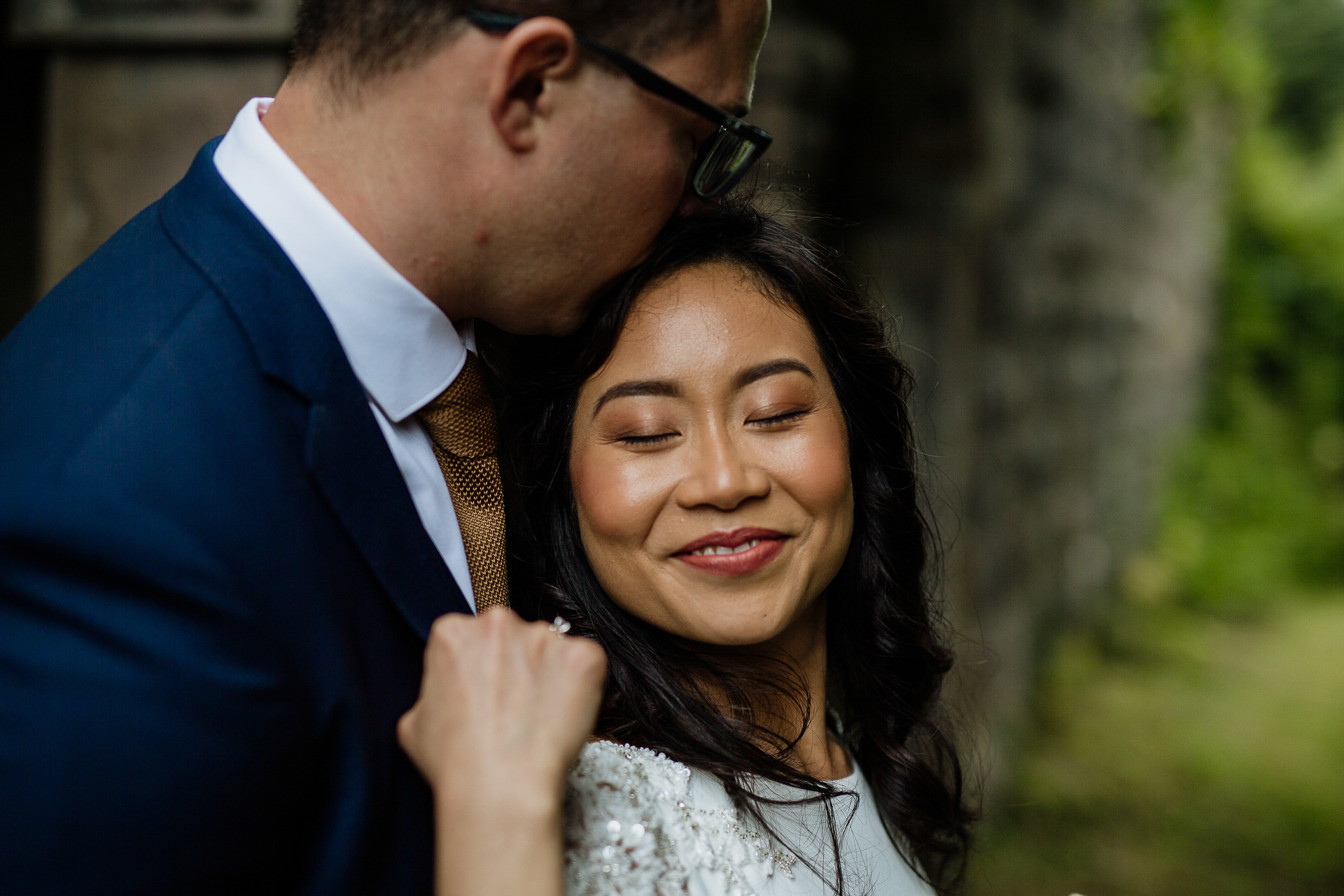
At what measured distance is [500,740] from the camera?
4.09 feet

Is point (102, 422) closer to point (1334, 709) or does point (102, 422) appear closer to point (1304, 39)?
point (1334, 709)

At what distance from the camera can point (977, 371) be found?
4844 millimetres

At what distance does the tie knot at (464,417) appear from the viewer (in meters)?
1.60

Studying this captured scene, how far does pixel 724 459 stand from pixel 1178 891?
4419 mm

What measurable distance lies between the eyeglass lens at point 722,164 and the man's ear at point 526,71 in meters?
0.27

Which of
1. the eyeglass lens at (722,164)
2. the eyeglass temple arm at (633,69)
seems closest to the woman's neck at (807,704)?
the eyeglass lens at (722,164)

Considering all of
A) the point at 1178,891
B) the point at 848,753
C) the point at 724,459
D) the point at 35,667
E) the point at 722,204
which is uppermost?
the point at 722,204

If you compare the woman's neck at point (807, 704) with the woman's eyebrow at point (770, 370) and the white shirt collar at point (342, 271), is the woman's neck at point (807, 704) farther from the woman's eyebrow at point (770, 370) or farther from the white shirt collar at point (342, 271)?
the white shirt collar at point (342, 271)

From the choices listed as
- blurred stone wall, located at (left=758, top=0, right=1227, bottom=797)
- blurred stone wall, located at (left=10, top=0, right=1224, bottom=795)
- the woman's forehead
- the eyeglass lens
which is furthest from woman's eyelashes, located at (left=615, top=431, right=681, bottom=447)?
blurred stone wall, located at (left=758, top=0, right=1227, bottom=797)

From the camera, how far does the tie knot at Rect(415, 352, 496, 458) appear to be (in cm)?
160

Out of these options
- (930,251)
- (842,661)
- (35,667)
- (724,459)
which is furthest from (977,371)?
(35,667)

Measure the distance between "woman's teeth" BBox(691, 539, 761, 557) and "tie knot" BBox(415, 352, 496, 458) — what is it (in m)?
0.36

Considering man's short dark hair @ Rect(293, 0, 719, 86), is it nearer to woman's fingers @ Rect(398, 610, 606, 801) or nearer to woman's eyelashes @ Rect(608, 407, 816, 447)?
woman's eyelashes @ Rect(608, 407, 816, 447)

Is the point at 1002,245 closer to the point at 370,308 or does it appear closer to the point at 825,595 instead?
the point at 825,595
